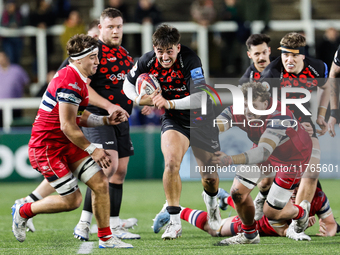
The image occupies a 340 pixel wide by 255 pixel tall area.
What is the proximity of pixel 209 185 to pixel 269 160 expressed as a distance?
0.84 m

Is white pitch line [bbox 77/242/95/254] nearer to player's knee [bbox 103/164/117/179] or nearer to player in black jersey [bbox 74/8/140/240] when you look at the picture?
player in black jersey [bbox 74/8/140/240]

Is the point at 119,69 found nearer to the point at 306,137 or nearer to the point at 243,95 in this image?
the point at 243,95

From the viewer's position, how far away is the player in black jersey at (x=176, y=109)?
5977mm

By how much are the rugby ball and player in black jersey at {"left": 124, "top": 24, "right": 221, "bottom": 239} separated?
0.06 metres

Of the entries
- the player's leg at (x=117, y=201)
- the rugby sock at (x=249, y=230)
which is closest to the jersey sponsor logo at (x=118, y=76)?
the player's leg at (x=117, y=201)

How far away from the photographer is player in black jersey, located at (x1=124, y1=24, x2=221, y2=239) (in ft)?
19.6

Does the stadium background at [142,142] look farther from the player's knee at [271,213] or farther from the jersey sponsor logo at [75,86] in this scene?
the jersey sponsor logo at [75,86]

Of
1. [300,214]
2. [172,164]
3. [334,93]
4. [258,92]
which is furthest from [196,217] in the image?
[334,93]

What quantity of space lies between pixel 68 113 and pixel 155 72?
1.42 meters

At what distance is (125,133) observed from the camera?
6.77 metres

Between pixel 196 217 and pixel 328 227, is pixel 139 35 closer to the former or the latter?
pixel 196 217

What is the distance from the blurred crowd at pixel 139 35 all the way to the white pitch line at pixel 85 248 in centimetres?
733

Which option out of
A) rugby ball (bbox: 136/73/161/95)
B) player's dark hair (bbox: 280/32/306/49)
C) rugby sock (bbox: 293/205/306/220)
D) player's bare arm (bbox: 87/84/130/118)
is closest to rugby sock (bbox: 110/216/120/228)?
player's bare arm (bbox: 87/84/130/118)

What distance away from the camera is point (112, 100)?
666cm
